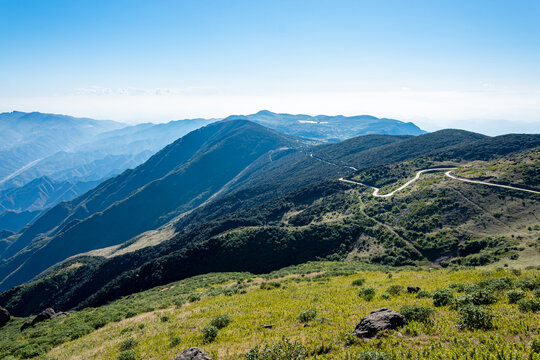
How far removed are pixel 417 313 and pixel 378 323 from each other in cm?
246

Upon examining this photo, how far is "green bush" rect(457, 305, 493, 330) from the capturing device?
458 inches

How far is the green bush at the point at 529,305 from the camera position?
12.5m

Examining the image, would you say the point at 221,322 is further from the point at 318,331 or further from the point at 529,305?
the point at 529,305

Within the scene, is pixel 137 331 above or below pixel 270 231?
above

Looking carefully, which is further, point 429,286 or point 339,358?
point 429,286

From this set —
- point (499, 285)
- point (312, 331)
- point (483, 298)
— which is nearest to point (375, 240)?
point (499, 285)

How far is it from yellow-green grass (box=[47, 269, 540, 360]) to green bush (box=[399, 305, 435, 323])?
0.53 metres

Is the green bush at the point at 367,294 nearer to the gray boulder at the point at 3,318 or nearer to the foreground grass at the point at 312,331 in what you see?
the foreground grass at the point at 312,331

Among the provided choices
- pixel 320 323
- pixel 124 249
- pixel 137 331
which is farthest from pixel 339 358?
pixel 124 249

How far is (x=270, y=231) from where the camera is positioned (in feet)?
263

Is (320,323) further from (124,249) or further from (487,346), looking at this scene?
(124,249)

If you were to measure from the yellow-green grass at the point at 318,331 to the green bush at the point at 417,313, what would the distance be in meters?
0.53

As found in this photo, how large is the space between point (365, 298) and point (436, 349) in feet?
33.3

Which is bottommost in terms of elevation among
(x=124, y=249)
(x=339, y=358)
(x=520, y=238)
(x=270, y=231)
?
(x=124, y=249)
